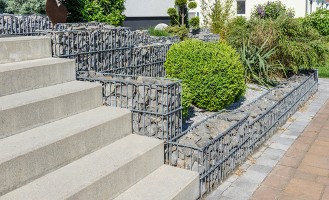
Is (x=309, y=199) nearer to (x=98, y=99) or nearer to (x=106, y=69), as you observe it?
(x=98, y=99)

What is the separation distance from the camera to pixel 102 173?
11.0 feet

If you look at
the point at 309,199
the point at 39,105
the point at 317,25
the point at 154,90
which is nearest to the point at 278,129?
the point at 309,199

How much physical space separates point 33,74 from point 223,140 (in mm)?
2274

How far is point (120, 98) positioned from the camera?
4461 millimetres

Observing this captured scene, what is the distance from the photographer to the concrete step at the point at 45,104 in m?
3.49

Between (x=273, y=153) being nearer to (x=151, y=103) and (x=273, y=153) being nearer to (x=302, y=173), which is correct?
(x=302, y=173)

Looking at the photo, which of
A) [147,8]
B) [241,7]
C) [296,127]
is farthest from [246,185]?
[241,7]

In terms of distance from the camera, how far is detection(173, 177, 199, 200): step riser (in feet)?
11.8

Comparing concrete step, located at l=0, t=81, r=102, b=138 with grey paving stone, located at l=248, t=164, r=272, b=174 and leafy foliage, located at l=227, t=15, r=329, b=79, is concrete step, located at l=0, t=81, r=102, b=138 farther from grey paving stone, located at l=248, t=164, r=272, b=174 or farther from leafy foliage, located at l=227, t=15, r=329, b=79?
leafy foliage, located at l=227, t=15, r=329, b=79

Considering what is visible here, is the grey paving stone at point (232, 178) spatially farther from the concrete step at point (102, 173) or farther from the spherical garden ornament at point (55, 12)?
the spherical garden ornament at point (55, 12)

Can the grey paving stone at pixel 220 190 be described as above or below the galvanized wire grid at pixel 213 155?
below

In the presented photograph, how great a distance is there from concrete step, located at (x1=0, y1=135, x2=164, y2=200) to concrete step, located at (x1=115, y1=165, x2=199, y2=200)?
71mm

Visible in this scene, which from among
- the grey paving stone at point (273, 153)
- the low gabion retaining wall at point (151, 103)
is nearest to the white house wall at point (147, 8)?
the grey paving stone at point (273, 153)

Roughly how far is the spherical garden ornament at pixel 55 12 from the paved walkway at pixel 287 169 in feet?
14.5
